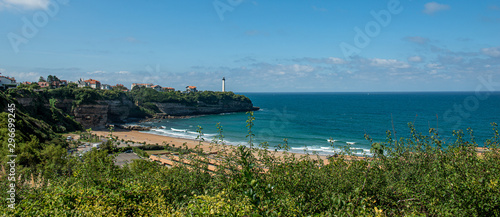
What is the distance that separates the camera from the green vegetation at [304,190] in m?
6.90

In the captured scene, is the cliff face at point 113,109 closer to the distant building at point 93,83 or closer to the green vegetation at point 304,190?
the distant building at point 93,83

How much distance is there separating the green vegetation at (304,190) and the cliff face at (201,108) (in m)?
94.7

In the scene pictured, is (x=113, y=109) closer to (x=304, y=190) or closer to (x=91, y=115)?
(x=91, y=115)

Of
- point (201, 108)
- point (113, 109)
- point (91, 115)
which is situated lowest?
point (91, 115)

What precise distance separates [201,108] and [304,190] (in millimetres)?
105211

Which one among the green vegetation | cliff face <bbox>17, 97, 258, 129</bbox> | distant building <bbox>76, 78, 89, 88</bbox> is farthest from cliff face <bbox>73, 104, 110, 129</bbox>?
the green vegetation

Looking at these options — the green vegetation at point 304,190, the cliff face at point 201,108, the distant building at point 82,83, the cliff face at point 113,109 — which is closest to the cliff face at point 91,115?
the cliff face at point 113,109

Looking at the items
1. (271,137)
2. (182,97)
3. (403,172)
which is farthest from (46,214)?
(182,97)

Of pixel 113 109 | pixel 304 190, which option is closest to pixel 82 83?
pixel 113 109

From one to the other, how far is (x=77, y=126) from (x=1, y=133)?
150ft

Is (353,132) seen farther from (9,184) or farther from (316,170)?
(9,184)

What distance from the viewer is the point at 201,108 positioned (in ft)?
369

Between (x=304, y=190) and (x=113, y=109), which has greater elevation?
(x=304, y=190)

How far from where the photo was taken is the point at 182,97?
111 meters
